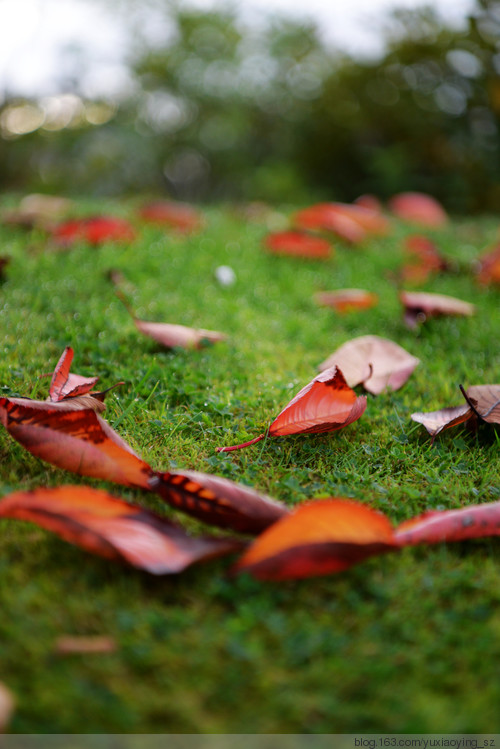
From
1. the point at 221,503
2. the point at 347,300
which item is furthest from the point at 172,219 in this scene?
the point at 221,503

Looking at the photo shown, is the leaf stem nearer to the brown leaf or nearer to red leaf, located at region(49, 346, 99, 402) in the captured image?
red leaf, located at region(49, 346, 99, 402)

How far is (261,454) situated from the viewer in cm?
132

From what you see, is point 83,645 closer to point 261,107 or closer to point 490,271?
point 490,271

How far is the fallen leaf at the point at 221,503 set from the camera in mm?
970

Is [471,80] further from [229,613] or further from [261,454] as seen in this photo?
[229,613]

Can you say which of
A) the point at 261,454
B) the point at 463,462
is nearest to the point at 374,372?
the point at 463,462

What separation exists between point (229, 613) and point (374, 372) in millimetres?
977

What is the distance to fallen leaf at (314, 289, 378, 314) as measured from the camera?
94.7 inches

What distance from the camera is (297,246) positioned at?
3.05 metres

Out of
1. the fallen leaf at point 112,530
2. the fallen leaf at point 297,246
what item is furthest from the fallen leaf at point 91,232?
the fallen leaf at point 112,530

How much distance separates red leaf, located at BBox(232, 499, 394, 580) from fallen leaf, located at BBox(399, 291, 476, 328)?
1.40 m

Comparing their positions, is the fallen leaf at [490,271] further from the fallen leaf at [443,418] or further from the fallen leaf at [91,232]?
the fallen leaf at [91,232]

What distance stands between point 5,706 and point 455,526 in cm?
72

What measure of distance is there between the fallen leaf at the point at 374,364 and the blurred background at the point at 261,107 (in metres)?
4.99
